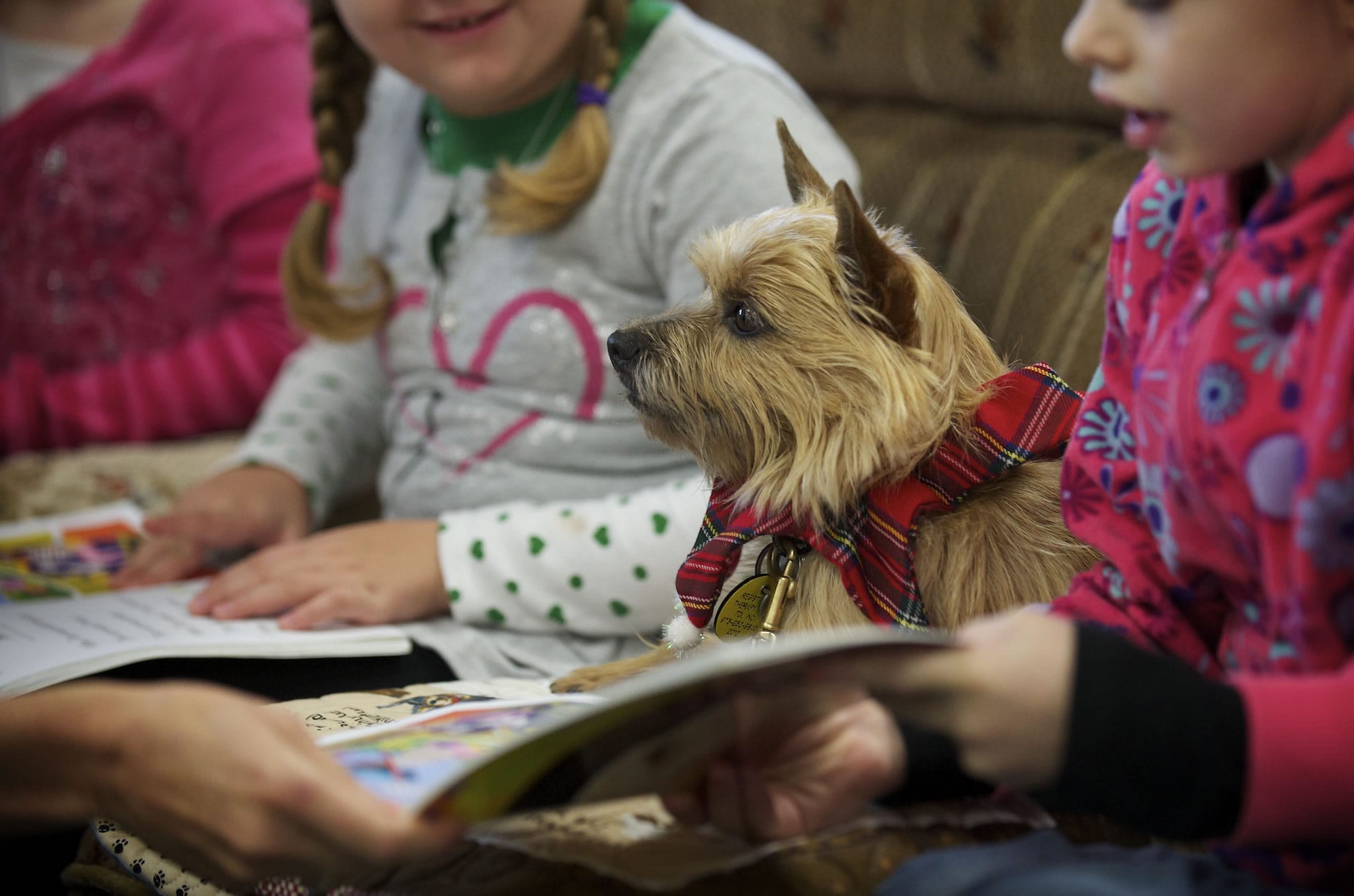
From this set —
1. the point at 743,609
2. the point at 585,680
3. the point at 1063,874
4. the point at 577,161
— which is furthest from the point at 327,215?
the point at 1063,874

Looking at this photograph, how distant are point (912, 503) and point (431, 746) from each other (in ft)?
1.00

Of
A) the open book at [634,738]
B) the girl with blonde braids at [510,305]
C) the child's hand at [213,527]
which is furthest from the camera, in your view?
the child's hand at [213,527]

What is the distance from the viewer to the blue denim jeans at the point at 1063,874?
0.51m

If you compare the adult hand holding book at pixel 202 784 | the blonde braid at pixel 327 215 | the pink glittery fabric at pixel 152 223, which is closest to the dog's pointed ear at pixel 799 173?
the adult hand holding book at pixel 202 784

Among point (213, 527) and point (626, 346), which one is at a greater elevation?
point (626, 346)

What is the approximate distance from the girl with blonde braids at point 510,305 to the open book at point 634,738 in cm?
43

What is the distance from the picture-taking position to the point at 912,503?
2.33 ft

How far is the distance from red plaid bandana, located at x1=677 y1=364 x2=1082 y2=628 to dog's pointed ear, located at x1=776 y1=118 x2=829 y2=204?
0.62 ft

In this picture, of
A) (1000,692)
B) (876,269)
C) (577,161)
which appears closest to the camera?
(1000,692)

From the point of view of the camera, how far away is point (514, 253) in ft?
3.85

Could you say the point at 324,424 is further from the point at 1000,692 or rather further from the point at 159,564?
the point at 1000,692

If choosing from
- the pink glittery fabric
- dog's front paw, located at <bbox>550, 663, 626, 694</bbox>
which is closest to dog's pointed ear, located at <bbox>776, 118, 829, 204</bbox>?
dog's front paw, located at <bbox>550, 663, 626, 694</bbox>

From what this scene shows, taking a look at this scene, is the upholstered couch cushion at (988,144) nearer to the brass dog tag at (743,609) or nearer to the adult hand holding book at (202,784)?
the brass dog tag at (743,609)

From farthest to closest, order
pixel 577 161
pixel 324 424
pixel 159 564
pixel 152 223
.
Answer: pixel 152 223 → pixel 324 424 → pixel 159 564 → pixel 577 161
